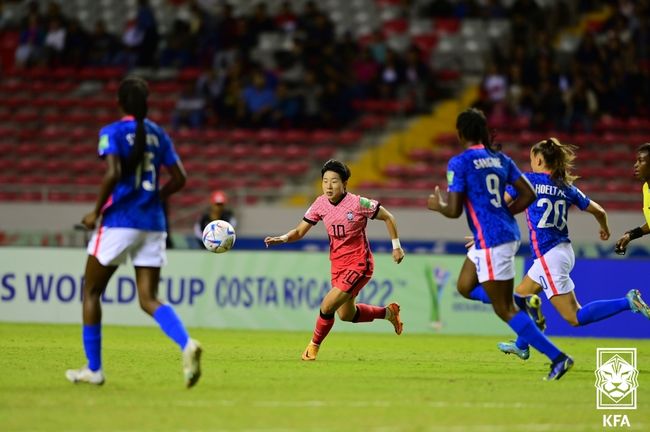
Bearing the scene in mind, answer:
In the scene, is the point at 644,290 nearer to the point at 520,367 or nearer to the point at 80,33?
the point at 520,367

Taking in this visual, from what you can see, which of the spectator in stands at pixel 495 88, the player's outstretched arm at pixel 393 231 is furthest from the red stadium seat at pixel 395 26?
the player's outstretched arm at pixel 393 231

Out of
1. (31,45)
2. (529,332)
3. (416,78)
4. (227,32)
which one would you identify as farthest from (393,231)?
(31,45)

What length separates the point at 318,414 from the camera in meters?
8.29

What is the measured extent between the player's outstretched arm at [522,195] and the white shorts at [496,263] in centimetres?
34

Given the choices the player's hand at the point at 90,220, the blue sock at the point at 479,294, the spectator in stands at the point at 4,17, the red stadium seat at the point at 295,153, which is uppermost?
the spectator in stands at the point at 4,17

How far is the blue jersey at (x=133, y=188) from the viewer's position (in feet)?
30.7

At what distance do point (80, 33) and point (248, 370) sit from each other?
64.5 feet

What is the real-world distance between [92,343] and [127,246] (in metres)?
0.83

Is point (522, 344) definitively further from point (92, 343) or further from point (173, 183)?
point (92, 343)

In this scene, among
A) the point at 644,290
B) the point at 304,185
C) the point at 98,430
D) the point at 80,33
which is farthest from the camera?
the point at 80,33

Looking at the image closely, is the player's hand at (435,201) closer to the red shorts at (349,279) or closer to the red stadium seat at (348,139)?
the red shorts at (349,279)

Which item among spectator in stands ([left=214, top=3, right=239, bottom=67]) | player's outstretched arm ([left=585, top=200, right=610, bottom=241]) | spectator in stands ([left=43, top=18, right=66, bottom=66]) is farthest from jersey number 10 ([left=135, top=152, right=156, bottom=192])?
spectator in stands ([left=43, top=18, right=66, bottom=66])

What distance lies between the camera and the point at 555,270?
12109 mm

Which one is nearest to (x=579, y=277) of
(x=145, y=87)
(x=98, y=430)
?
(x=145, y=87)
